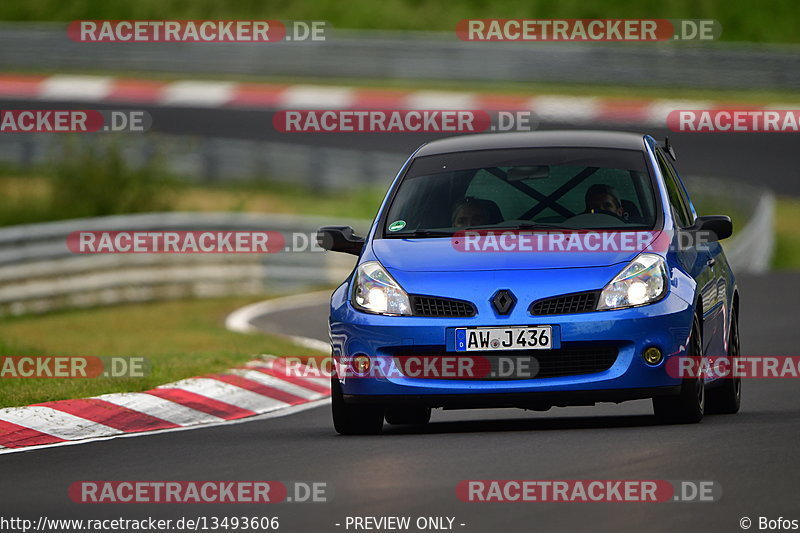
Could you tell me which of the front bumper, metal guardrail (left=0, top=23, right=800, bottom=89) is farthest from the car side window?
metal guardrail (left=0, top=23, right=800, bottom=89)

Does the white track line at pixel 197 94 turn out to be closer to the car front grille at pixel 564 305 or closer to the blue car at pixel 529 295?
the blue car at pixel 529 295

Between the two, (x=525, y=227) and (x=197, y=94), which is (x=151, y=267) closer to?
(x=525, y=227)

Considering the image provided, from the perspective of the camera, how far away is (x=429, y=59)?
3894cm

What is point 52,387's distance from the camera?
11.8 metres

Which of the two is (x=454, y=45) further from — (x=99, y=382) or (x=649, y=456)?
(x=649, y=456)

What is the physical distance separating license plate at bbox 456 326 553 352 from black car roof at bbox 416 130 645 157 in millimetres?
1728

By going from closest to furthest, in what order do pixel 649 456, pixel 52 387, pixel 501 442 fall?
pixel 649 456 → pixel 501 442 → pixel 52 387

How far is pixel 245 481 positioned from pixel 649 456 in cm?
188

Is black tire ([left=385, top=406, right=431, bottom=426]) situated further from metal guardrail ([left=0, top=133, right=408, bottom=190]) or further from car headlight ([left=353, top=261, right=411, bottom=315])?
metal guardrail ([left=0, top=133, right=408, bottom=190])

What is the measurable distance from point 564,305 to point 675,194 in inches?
70.5

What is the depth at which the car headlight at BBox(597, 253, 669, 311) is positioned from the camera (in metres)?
9.43

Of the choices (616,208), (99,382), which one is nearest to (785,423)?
(616,208)

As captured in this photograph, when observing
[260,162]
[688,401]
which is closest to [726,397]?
[688,401]

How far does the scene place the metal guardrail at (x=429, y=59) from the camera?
36.7m
